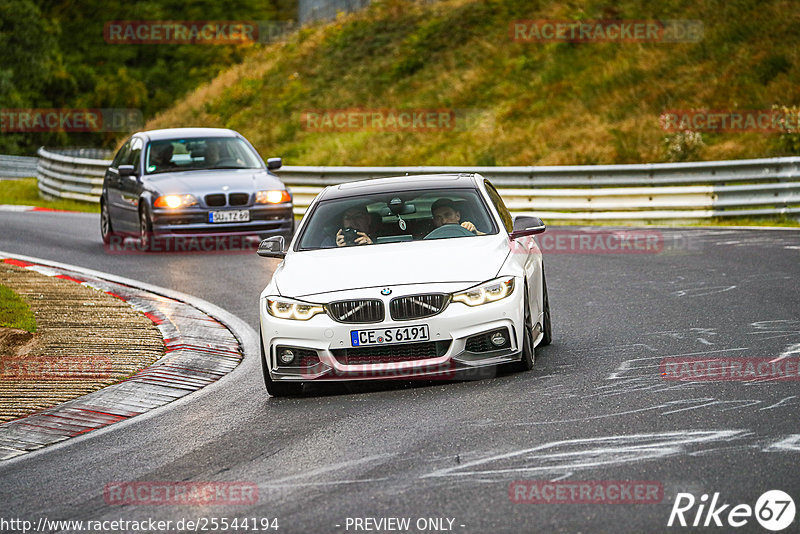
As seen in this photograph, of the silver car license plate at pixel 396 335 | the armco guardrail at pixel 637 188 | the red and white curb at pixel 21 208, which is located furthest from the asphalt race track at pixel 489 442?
the red and white curb at pixel 21 208

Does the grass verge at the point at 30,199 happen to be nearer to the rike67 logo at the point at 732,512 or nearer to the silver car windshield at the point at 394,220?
the silver car windshield at the point at 394,220

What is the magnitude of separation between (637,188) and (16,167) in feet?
98.6

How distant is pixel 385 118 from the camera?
3809 centimetres

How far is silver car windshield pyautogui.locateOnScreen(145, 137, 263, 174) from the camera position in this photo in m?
19.0

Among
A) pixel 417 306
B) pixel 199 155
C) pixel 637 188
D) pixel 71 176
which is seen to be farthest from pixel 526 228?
pixel 71 176

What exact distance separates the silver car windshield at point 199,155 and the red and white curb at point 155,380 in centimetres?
512

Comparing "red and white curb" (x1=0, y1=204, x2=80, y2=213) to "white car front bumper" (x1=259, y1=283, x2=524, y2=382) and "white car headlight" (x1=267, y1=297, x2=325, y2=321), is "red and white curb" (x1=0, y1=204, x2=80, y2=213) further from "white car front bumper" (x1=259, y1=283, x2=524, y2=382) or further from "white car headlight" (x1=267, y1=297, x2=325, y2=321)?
"white car front bumper" (x1=259, y1=283, x2=524, y2=382)

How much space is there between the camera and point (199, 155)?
62.8 ft

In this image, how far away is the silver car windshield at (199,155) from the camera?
1895 centimetres

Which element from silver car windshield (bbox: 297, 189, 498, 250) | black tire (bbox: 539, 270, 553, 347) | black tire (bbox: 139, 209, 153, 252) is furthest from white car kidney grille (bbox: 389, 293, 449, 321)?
black tire (bbox: 139, 209, 153, 252)

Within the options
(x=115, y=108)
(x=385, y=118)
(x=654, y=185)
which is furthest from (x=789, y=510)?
(x=115, y=108)

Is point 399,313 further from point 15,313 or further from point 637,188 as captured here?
point 637,188

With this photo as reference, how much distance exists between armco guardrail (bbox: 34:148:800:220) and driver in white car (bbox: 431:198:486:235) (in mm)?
11090

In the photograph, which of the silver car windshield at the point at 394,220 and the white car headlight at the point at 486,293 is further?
the silver car windshield at the point at 394,220
